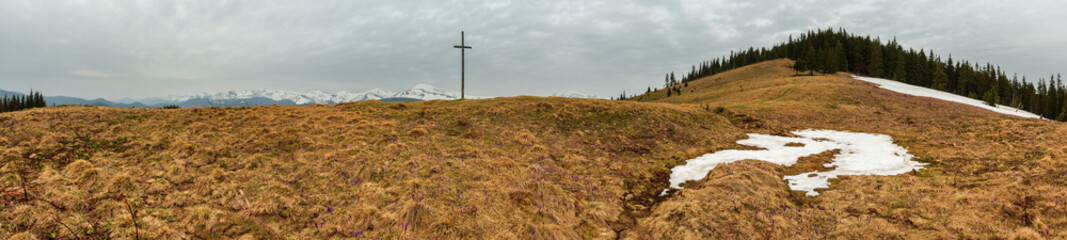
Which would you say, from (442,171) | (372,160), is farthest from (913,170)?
(372,160)

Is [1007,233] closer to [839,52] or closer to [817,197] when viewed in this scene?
[817,197]

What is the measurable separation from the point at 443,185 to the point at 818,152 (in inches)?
642

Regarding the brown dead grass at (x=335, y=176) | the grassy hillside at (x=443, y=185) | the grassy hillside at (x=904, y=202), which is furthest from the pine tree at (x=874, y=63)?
the brown dead grass at (x=335, y=176)

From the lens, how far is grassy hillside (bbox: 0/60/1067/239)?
25.6 feet

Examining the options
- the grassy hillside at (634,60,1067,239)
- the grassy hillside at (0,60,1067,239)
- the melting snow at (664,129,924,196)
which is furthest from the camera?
the melting snow at (664,129,924,196)

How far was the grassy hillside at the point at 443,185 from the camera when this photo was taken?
7789 millimetres

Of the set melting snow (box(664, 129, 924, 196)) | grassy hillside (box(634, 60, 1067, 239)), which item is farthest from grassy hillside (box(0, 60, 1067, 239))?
melting snow (box(664, 129, 924, 196))

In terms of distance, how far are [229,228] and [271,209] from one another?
2.93 feet

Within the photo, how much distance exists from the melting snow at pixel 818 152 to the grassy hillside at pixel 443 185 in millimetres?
563

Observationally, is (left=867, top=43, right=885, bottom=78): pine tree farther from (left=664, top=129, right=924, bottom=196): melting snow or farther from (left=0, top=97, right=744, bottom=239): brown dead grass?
(left=0, top=97, right=744, bottom=239): brown dead grass

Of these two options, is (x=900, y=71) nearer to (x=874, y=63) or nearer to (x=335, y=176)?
(x=874, y=63)

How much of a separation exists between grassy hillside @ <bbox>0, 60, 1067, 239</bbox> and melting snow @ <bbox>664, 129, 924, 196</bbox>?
56cm

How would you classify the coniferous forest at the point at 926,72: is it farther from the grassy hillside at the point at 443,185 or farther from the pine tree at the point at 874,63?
the grassy hillside at the point at 443,185

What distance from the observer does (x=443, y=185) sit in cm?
1010
